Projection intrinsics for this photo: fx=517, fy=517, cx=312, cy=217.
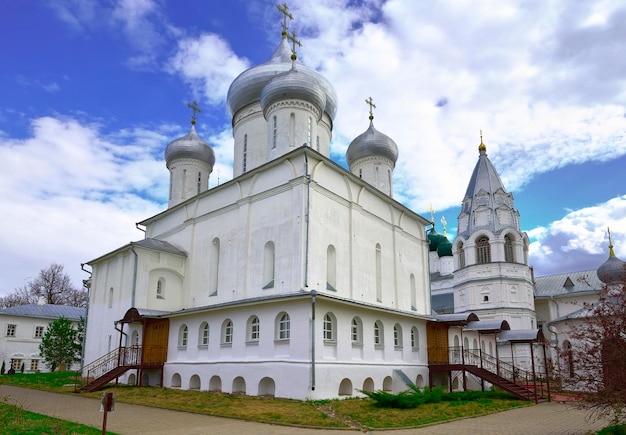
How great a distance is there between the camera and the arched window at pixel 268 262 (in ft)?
60.0

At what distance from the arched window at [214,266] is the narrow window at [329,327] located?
609cm

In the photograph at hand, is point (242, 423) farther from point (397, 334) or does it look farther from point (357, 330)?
point (397, 334)

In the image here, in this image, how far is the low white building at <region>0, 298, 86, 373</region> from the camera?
3709cm

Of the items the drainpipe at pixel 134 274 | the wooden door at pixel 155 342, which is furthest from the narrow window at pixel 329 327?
the drainpipe at pixel 134 274

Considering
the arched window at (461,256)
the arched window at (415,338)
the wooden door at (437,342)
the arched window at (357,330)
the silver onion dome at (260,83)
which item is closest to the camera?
the arched window at (357,330)

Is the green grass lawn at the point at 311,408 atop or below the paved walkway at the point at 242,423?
atop

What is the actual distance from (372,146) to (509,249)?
15.8 metres

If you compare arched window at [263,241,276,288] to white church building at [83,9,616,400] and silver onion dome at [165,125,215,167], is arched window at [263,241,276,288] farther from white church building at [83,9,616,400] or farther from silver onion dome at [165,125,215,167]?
silver onion dome at [165,125,215,167]

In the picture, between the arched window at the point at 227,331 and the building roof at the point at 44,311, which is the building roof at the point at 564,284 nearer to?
the arched window at the point at 227,331

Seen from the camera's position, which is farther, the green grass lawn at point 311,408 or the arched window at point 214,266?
the arched window at point 214,266

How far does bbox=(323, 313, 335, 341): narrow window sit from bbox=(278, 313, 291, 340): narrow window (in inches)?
46.0

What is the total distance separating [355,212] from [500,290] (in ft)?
64.6

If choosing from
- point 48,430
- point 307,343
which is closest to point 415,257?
point 307,343

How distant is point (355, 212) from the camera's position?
1998cm
